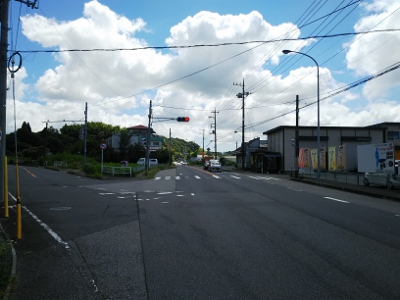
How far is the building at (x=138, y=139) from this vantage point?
89.0 m

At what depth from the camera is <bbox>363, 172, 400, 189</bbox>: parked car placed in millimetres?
21656

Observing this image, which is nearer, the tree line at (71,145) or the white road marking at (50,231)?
the white road marking at (50,231)

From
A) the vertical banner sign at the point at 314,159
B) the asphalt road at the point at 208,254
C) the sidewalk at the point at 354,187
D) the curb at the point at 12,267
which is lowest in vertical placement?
the sidewalk at the point at 354,187

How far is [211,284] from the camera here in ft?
17.2

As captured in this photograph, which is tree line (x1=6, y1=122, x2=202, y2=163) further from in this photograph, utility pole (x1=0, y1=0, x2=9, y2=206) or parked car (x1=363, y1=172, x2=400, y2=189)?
parked car (x1=363, y1=172, x2=400, y2=189)

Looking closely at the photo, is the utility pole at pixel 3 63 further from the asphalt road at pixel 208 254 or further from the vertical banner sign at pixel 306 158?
the vertical banner sign at pixel 306 158

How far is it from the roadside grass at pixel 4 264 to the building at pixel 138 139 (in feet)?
253

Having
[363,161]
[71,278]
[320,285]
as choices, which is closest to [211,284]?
[320,285]

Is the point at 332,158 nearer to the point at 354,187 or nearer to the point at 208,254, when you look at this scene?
the point at 354,187

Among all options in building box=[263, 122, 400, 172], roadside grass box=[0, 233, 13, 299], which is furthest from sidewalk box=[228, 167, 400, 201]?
building box=[263, 122, 400, 172]

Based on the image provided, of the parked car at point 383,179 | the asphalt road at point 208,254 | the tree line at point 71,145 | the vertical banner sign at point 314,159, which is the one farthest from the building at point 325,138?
the asphalt road at point 208,254

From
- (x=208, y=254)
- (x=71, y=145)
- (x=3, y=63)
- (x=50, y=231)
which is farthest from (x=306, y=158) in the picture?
(x=71, y=145)

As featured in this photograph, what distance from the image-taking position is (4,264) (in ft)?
19.8

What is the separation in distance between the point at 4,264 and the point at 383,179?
22056 mm
